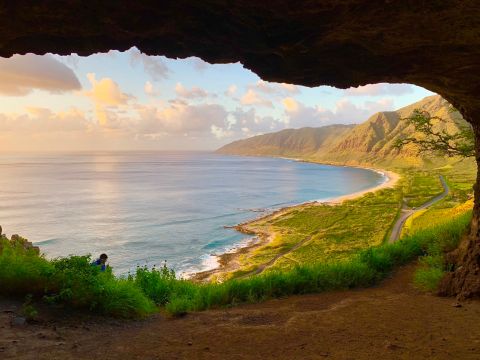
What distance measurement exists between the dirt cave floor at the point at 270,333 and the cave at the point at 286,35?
5.58 meters

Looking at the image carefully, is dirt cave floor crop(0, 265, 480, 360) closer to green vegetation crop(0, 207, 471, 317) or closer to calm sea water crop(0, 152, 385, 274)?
green vegetation crop(0, 207, 471, 317)

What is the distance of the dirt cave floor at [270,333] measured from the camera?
24.2 feet

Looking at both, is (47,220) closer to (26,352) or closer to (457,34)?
(26,352)

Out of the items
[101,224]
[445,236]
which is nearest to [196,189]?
[101,224]

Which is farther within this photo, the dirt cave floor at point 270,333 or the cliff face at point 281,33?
the dirt cave floor at point 270,333

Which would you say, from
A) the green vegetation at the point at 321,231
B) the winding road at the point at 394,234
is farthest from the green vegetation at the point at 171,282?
the winding road at the point at 394,234

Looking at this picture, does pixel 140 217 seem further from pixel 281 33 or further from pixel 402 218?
pixel 281 33

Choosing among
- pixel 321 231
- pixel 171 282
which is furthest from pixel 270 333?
pixel 321 231

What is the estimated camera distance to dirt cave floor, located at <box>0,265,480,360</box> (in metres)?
7.39

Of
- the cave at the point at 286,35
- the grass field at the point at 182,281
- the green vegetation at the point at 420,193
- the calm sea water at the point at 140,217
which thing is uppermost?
the cave at the point at 286,35

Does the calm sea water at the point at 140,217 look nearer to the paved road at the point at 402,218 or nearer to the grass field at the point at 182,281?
the paved road at the point at 402,218

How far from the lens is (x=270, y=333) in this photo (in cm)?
866

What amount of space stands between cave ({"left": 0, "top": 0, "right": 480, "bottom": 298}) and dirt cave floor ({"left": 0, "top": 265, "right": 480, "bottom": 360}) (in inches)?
220

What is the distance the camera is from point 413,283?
42.5 feet
